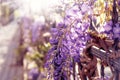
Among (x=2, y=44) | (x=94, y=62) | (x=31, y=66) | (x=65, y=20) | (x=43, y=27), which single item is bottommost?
(x=2, y=44)

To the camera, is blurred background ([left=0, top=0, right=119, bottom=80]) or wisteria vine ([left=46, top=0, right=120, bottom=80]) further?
blurred background ([left=0, top=0, right=119, bottom=80])

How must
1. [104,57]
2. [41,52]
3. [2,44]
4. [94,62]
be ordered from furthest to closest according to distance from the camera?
[2,44] < [41,52] < [94,62] < [104,57]

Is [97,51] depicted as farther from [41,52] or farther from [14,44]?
[14,44]

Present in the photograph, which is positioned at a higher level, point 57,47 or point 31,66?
point 57,47

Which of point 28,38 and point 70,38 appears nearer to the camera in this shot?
point 70,38

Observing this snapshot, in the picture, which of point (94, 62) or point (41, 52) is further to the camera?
point (41, 52)

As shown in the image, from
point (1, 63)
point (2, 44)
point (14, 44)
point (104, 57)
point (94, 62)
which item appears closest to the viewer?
point (104, 57)

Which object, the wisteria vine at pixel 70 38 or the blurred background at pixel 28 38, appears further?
the blurred background at pixel 28 38

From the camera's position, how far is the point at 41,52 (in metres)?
4.46

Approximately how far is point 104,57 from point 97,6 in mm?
203

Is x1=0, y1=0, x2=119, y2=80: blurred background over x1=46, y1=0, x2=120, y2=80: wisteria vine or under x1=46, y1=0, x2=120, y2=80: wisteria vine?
under

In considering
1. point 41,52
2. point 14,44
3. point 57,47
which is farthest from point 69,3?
point 14,44

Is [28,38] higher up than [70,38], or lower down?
lower down

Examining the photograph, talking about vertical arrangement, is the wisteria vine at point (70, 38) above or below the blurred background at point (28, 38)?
above
